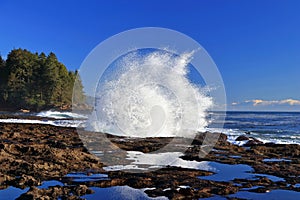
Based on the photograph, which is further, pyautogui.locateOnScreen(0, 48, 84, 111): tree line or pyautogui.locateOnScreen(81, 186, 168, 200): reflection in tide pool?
pyautogui.locateOnScreen(0, 48, 84, 111): tree line

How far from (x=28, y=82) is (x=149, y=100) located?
4256cm

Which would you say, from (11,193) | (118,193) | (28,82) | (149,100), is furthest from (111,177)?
(28,82)

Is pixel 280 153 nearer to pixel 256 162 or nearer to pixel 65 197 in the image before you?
pixel 256 162

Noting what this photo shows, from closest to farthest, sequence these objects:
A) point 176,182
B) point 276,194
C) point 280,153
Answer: point 276,194 < point 176,182 < point 280,153

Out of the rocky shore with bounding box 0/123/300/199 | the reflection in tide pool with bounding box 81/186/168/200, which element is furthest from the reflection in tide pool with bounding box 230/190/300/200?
the reflection in tide pool with bounding box 81/186/168/200

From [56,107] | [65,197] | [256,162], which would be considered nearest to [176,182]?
[65,197]

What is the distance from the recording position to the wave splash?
15380 mm

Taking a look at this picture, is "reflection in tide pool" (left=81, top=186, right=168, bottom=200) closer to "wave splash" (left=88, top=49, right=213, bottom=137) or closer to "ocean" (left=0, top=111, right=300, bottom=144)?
"wave splash" (left=88, top=49, right=213, bottom=137)

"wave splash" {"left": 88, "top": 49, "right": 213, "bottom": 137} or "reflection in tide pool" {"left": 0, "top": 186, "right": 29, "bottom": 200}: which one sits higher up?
"wave splash" {"left": 88, "top": 49, "right": 213, "bottom": 137}

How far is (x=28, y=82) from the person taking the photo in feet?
177

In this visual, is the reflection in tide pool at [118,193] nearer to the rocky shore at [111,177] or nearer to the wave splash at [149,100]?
the rocky shore at [111,177]

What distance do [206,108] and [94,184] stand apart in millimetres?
15753

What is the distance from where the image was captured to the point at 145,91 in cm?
1741

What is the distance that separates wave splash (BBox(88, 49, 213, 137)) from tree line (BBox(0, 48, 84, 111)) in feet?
114
